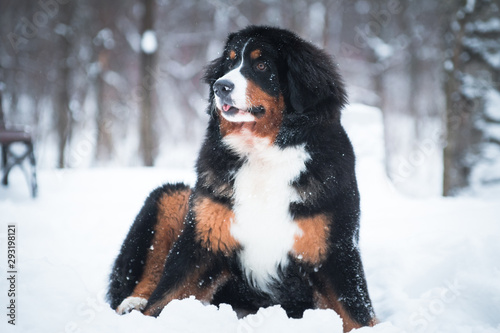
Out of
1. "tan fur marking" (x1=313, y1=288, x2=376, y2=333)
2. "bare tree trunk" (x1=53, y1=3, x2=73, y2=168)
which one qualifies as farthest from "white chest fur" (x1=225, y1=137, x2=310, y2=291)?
"bare tree trunk" (x1=53, y1=3, x2=73, y2=168)

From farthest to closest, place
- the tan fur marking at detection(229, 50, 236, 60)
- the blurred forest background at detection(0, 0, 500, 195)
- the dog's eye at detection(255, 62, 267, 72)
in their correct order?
the blurred forest background at detection(0, 0, 500, 195) < the tan fur marking at detection(229, 50, 236, 60) < the dog's eye at detection(255, 62, 267, 72)

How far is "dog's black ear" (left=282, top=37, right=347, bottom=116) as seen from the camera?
8.54 feet

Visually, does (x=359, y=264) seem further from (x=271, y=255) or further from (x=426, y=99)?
(x=426, y=99)

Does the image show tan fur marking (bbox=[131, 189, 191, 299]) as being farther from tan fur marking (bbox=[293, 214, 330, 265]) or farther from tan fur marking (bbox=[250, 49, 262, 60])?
tan fur marking (bbox=[250, 49, 262, 60])

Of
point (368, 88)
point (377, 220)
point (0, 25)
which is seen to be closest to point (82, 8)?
point (0, 25)

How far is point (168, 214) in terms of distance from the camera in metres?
3.06

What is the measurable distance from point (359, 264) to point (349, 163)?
615 millimetres

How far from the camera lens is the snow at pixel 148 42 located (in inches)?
420

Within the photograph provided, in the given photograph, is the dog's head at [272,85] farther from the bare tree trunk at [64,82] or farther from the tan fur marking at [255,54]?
the bare tree trunk at [64,82]

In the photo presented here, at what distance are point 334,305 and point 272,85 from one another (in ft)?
4.64

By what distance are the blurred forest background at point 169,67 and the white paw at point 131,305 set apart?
27.7ft

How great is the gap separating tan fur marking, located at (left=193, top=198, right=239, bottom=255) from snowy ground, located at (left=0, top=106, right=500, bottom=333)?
0.42m

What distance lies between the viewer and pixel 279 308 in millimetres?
2057

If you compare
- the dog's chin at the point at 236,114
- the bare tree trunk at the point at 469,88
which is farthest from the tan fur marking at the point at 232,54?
the bare tree trunk at the point at 469,88
